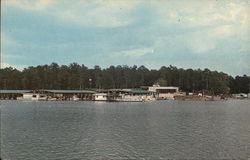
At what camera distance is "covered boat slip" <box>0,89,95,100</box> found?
5684 inches

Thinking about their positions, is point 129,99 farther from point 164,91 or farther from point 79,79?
point 79,79

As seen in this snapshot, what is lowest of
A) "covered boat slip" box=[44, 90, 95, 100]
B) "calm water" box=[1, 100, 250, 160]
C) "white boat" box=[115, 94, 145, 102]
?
"calm water" box=[1, 100, 250, 160]

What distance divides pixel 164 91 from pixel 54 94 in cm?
5830

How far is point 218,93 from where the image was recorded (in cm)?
19112

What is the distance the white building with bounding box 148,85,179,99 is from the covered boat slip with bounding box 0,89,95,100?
1433 inches

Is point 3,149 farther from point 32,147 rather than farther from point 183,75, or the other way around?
point 183,75

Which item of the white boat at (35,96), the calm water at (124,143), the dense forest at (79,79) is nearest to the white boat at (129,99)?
the white boat at (35,96)

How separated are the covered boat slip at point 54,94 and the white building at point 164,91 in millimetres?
36404

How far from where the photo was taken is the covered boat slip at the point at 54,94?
144375 millimetres

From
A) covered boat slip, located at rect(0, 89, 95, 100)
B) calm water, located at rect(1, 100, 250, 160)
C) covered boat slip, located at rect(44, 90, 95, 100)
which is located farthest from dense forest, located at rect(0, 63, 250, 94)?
calm water, located at rect(1, 100, 250, 160)

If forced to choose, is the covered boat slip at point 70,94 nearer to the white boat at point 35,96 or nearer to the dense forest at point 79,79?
the white boat at point 35,96

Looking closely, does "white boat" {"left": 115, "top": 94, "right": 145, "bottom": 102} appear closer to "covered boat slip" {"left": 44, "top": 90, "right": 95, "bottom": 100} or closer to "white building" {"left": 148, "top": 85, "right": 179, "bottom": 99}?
"covered boat slip" {"left": 44, "top": 90, "right": 95, "bottom": 100}

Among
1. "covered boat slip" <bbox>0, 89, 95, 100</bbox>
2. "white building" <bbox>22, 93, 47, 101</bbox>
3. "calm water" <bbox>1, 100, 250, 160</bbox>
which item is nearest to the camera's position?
"calm water" <bbox>1, 100, 250, 160</bbox>

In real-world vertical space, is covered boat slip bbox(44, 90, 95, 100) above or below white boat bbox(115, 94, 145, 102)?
above
